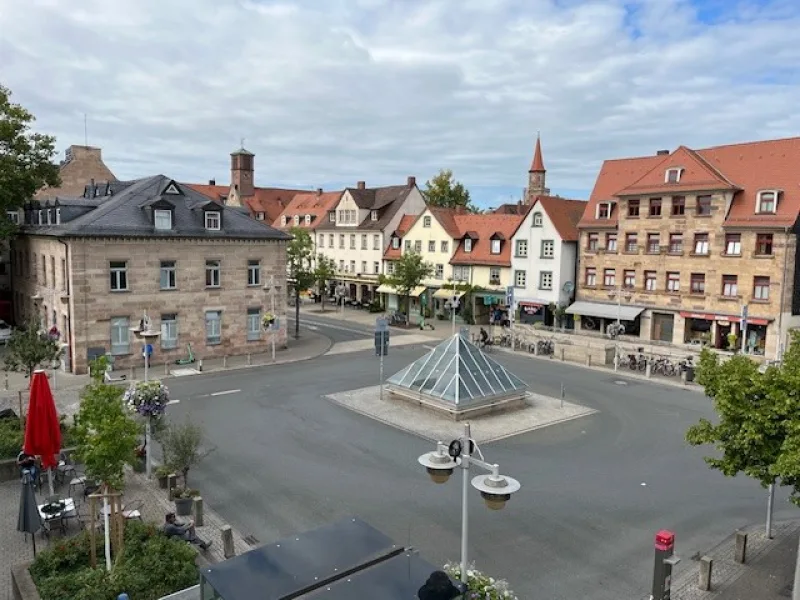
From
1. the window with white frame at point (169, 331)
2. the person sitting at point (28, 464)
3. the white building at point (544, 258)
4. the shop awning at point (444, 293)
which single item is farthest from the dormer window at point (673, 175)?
the person sitting at point (28, 464)

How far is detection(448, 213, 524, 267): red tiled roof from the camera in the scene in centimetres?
4942

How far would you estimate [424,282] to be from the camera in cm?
5434

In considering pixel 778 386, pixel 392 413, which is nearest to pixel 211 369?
pixel 392 413

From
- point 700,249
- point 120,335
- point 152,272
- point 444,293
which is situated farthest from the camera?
point 444,293

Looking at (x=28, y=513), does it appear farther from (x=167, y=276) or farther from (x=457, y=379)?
(x=167, y=276)

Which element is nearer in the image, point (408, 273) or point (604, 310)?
point (604, 310)

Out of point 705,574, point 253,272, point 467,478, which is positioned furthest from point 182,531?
point 253,272

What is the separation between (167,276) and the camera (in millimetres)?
32969

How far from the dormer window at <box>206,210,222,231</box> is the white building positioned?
74.4 feet

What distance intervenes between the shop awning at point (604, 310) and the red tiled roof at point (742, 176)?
5601 millimetres

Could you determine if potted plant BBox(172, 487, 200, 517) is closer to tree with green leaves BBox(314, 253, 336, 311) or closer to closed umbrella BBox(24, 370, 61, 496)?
closed umbrella BBox(24, 370, 61, 496)

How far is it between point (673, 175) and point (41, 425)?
37.8m

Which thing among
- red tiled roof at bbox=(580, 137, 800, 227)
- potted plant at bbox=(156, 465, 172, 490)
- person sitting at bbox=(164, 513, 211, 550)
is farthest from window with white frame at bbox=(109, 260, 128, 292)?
red tiled roof at bbox=(580, 137, 800, 227)

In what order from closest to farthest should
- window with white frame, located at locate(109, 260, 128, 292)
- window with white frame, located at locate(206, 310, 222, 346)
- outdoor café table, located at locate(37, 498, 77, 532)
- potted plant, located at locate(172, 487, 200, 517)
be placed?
outdoor café table, located at locate(37, 498, 77, 532)
potted plant, located at locate(172, 487, 200, 517)
window with white frame, located at locate(109, 260, 128, 292)
window with white frame, located at locate(206, 310, 222, 346)
